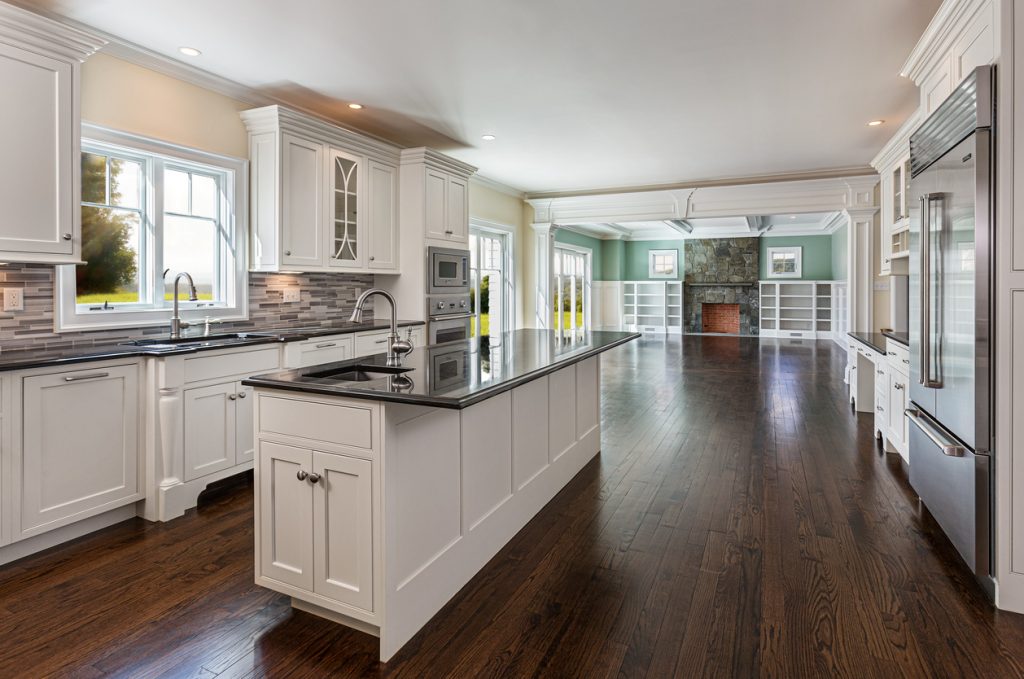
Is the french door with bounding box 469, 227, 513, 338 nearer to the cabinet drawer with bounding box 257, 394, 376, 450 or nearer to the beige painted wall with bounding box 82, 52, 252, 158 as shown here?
the beige painted wall with bounding box 82, 52, 252, 158

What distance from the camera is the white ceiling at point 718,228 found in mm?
11781

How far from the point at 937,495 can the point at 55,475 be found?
4.12m

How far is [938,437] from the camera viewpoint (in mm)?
2545

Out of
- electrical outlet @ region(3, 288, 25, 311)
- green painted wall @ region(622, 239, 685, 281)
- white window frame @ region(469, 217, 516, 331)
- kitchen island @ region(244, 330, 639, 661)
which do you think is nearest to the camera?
kitchen island @ region(244, 330, 639, 661)

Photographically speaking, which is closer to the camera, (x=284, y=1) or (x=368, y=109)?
(x=284, y=1)

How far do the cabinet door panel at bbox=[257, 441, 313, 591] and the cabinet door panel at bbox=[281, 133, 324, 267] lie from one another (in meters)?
2.46

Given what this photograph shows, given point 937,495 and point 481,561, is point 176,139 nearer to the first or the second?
point 481,561

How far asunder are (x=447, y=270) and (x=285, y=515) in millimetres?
3887

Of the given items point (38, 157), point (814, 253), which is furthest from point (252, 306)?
point (814, 253)

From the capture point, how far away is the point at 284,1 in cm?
295

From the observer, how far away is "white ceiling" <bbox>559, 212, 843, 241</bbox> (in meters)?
11.8

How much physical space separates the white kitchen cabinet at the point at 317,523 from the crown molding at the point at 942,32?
10.0 feet

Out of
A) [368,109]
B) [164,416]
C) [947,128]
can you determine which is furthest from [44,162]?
[947,128]

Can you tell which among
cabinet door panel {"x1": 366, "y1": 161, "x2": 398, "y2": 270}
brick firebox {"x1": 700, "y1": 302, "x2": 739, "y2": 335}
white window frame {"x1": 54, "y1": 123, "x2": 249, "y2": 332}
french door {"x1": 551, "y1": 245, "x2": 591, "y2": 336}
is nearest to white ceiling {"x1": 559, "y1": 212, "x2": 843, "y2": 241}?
french door {"x1": 551, "y1": 245, "x2": 591, "y2": 336}
